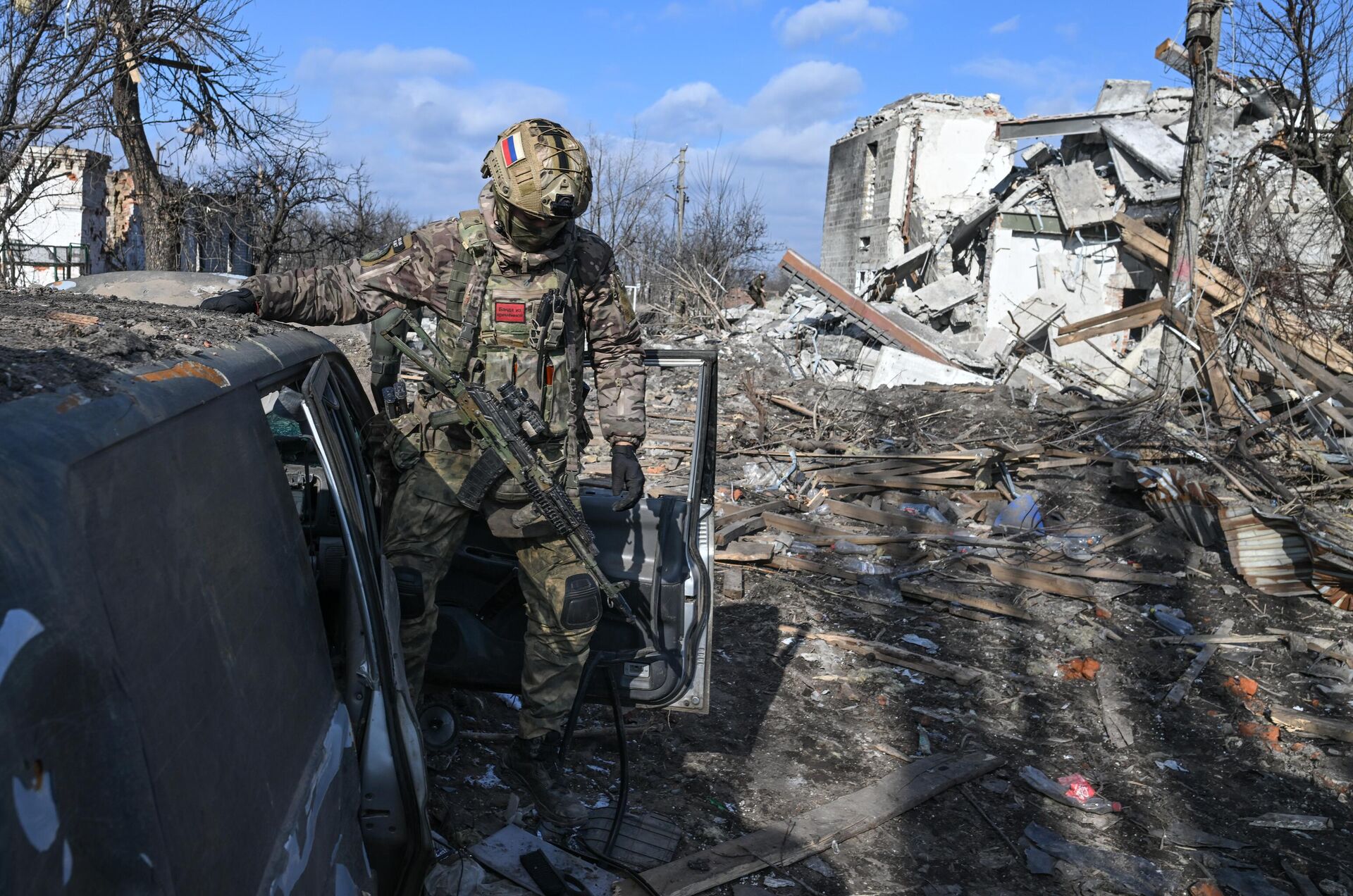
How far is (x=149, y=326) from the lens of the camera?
1.49 metres

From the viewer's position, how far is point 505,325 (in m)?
2.95

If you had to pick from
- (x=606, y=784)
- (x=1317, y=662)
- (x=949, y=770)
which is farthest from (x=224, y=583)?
(x=1317, y=662)

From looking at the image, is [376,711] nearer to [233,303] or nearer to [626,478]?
[233,303]

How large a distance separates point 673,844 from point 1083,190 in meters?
15.2

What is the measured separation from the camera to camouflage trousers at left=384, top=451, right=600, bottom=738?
284 centimetres

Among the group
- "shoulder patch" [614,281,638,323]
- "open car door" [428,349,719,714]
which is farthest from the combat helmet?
"open car door" [428,349,719,714]

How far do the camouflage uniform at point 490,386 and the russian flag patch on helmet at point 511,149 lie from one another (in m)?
0.17

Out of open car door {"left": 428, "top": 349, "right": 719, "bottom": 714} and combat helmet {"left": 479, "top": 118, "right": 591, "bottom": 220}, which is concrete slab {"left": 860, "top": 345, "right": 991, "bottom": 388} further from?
combat helmet {"left": 479, "top": 118, "right": 591, "bottom": 220}

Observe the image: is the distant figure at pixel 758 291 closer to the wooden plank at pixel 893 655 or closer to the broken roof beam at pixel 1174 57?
the broken roof beam at pixel 1174 57

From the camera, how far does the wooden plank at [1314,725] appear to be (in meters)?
4.19

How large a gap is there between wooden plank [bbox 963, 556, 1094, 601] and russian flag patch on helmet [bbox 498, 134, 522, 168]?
4.50 metres

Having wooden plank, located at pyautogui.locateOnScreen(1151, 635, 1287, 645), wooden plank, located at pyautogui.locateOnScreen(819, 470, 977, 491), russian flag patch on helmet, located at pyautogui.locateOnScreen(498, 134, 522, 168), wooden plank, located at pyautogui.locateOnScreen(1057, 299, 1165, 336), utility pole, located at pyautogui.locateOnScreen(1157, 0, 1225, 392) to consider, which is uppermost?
utility pole, located at pyautogui.locateOnScreen(1157, 0, 1225, 392)

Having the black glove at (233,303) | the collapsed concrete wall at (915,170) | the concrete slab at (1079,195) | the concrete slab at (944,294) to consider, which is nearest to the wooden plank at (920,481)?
the black glove at (233,303)

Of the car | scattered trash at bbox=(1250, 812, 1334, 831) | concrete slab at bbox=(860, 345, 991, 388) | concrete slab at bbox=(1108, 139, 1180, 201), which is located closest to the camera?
the car
